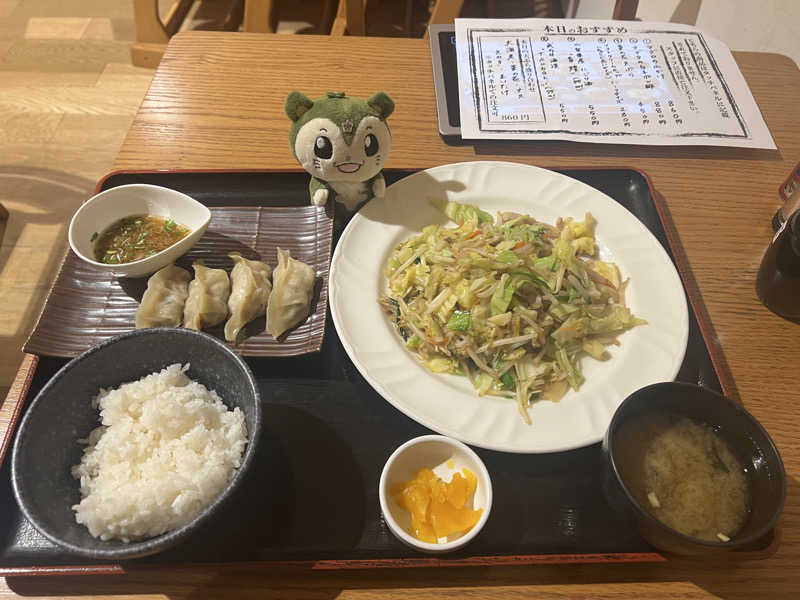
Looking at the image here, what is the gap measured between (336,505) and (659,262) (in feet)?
4.47

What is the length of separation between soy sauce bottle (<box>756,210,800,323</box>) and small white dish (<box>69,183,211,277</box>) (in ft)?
6.33

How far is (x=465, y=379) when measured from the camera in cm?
164

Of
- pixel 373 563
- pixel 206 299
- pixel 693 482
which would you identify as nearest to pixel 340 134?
pixel 206 299

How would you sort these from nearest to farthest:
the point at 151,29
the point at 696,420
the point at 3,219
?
the point at 696,420 → the point at 3,219 → the point at 151,29

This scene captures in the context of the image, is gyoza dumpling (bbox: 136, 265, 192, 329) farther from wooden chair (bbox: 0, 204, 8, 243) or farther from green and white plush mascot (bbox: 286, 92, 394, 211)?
wooden chair (bbox: 0, 204, 8, 243)

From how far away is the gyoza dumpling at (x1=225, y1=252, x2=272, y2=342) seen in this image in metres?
1.66

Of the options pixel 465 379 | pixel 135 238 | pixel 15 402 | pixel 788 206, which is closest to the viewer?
pixel 15 402

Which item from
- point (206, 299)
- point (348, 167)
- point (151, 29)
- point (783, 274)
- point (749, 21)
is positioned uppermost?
point (749, 21)

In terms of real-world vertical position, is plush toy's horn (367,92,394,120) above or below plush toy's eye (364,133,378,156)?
above

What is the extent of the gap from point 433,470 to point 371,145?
1056 millimetres

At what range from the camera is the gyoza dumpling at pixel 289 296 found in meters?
1.65

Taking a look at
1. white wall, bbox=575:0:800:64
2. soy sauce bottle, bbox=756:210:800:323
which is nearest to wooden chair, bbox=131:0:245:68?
white wall, bbox=575:0:800:64

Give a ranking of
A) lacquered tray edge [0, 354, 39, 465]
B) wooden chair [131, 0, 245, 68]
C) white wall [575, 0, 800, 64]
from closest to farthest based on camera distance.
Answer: lacquered tray edge [0, 354, 39, 465]
white wall [575, 0, 800, 64]
wooden chair [131, 0, 245, 68]

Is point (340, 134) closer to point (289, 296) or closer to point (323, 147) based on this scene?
point (323, 147)
